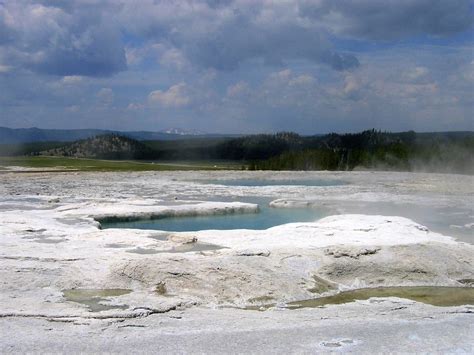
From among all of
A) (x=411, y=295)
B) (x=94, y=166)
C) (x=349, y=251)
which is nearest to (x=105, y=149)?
(x=94, y=166)

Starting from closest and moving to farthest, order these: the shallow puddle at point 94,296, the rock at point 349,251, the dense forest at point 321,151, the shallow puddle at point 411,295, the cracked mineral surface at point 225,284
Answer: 1. the cracked mineral surface at point 225,284
2. the shallow puddle at point 94,296
3. the shallow puddle at point 411,295
4. the rock at point 349,251
5. the dense forest at point 321,151

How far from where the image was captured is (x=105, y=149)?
12769cm

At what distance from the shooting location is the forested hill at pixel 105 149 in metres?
120

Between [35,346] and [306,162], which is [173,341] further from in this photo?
[306,162]

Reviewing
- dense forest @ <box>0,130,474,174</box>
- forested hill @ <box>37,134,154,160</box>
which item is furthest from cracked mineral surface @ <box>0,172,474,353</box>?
forested hill @ <box>37,134,154,160</box>

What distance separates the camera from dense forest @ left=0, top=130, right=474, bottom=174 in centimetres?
5400

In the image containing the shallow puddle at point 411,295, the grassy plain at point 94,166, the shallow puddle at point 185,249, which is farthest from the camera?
the grassy plain at point 94,166

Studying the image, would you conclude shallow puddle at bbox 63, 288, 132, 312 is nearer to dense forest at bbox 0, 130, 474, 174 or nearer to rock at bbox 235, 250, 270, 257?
rock at bbox 235, 250, 270, 257

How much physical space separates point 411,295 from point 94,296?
555cm

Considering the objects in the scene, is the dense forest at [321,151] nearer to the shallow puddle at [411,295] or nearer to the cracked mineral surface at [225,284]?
the cracked mineral surface at [225,284]

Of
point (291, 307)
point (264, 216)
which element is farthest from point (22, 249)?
point (264, 216)

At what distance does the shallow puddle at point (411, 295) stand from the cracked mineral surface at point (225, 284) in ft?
0.64

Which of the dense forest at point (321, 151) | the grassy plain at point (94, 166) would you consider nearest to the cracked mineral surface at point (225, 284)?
the dense forest at point (321, 151)

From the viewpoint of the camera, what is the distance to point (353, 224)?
47.9ft
